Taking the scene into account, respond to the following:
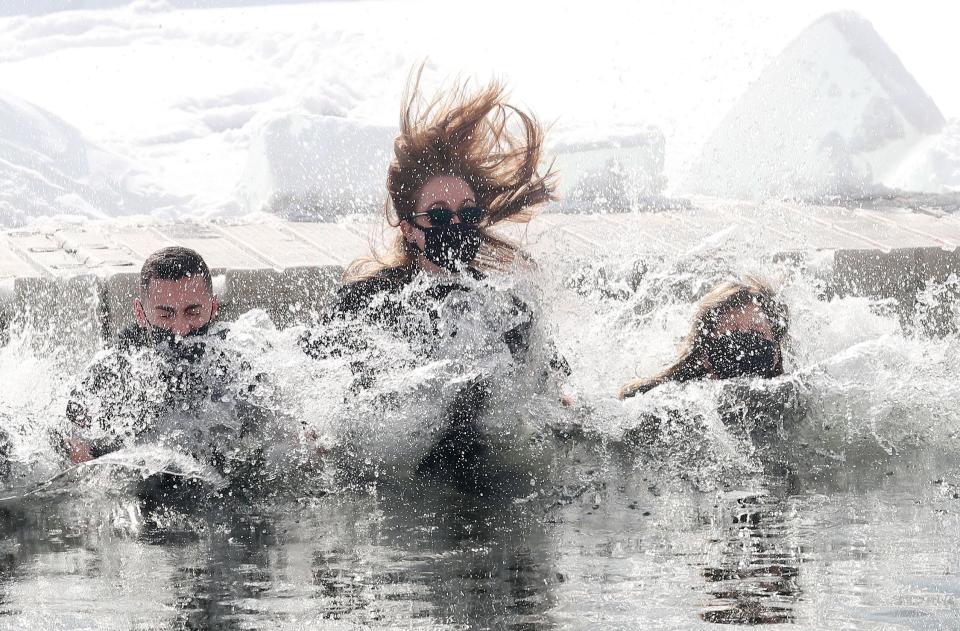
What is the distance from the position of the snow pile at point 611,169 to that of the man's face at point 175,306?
415 cm

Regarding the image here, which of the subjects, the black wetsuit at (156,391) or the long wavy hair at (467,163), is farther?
the long wavy hair at (467,163)

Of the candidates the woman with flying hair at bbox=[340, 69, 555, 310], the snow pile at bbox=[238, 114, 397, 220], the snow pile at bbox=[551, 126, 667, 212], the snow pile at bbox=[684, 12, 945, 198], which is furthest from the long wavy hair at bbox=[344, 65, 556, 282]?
the snow pile at bbox=[684, 12, 945, 198]

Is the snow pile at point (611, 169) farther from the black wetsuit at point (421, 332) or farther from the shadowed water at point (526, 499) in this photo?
the black wetsuit at point (421, 332)

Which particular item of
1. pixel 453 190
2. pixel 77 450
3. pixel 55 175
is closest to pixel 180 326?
pixel 77 450

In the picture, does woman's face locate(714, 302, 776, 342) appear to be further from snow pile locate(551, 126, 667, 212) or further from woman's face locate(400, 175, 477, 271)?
snow pile locate(551, 126, 667, 212)

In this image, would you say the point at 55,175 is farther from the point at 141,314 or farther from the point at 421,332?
the point at 421,332

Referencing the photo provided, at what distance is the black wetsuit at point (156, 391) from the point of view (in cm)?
362

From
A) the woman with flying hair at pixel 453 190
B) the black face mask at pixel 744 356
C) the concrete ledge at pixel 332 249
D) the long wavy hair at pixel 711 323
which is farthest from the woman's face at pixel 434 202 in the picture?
the black face mask at pixel 744 356

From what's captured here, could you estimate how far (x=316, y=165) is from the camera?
28.5ft

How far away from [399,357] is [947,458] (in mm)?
1798

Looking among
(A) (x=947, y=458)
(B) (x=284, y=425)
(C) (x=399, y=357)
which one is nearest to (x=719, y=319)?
(A) (x=947, y=458)

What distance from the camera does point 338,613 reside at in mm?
2289

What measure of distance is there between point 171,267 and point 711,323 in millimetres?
1954

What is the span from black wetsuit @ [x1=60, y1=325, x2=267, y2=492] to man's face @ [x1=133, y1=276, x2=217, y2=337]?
47 millimetres
